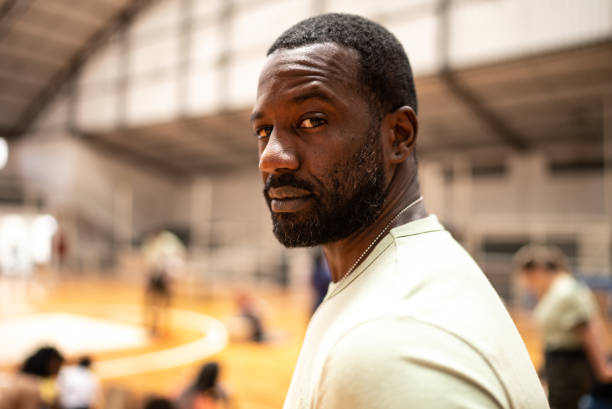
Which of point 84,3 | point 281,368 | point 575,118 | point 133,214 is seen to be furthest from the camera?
point 133,214

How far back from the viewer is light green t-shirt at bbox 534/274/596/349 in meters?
3.62

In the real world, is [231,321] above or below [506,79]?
below

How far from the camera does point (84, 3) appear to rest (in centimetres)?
1805

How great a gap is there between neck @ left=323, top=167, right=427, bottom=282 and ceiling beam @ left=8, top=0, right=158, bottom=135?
2066cm

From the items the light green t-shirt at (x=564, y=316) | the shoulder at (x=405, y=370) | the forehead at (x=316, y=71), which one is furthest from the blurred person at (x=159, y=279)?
the shoulder at (x=405, y=370)

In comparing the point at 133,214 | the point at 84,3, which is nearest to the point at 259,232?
the point at 133,214

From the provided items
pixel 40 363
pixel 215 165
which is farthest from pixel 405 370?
pixel 215 165

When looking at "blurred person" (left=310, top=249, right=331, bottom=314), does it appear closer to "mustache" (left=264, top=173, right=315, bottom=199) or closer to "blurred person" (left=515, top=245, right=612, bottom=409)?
"blurred person" (left=515, top=245, right=612, bottom=409)

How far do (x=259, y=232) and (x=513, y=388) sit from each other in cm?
1917

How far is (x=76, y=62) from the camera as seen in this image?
20.9 metres

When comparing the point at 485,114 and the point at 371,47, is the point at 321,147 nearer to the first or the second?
the point at 371,47

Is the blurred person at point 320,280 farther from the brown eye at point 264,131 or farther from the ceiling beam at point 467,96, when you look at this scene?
the ceiling beam at point 467,96

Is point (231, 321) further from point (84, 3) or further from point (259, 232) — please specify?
point (84, 3)

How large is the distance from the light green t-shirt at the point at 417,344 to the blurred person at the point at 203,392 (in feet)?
12.2
